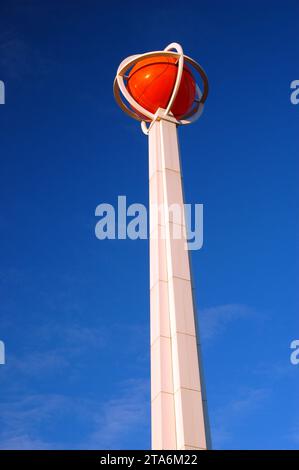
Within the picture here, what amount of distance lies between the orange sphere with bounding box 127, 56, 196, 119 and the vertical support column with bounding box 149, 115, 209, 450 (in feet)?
8.05

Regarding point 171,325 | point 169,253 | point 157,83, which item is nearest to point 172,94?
point 157,83

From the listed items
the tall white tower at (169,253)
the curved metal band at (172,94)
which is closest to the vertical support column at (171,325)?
the tall white tower at (169,253)

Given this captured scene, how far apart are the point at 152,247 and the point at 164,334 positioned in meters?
4.40

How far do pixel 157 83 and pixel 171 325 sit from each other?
43.1 feet

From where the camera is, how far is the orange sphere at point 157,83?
98.0ft

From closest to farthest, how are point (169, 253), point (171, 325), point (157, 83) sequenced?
point (171, 325) → point (169, 253) → point (157, 83)

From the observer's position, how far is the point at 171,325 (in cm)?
2323

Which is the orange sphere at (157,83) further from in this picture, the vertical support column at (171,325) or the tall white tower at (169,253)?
the vertical support column at (171,325)

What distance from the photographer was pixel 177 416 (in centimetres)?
2080

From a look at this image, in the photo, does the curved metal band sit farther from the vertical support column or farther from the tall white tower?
the vertical support column

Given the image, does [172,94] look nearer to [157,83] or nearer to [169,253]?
[157,83]
